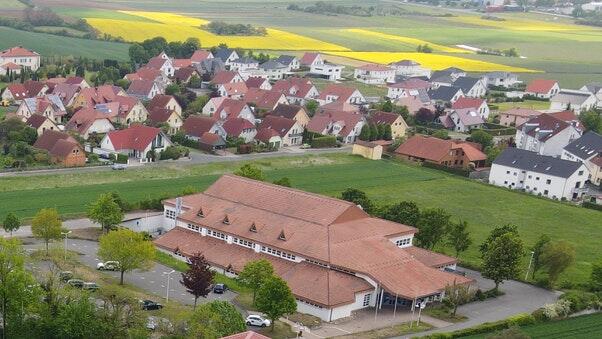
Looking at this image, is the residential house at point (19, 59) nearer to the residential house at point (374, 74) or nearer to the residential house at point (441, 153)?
the residential house at point (374, 74)

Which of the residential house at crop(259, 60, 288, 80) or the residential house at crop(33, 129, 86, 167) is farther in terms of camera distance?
the residential house at crop(259, 60, 288, 80)

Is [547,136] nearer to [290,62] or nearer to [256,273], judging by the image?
[256,273]

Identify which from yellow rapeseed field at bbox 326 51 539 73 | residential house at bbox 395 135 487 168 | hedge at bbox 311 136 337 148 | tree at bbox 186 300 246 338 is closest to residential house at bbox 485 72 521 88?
yellow rapeseed field at bbox 326 51 539 73

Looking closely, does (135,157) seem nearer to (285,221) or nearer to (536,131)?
(285,221)

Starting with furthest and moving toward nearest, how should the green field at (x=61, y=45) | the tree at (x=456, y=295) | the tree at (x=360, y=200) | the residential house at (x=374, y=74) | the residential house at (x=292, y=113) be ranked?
the residential house at (x=374, y=74), the green field at (x=61, y=45), the residential house at (x=292, y=113), the tree at (x=360, y=200), the tree at (x=456, y=295)

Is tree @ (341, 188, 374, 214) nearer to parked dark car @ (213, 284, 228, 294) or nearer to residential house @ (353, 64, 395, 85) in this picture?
parked dark car @ (213, 284, 228, 294)

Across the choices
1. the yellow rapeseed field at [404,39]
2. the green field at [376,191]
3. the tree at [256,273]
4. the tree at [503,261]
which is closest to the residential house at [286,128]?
the green field at [376,191]
